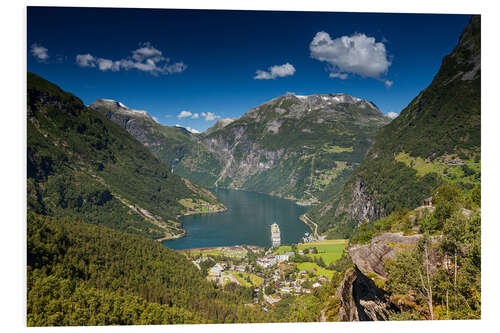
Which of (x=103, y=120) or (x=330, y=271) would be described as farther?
(x=103, y=120)

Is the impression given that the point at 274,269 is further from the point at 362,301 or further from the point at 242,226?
the point at 242,226

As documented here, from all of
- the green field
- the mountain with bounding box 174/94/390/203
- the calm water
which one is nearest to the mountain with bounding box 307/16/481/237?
the calm water

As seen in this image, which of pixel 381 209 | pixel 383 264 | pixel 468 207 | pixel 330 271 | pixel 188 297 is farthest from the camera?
pixel 381 209

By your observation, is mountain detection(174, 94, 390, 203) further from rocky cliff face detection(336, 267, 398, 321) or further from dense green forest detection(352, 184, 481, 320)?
dense green forest detection(352, 184, 481, 320)

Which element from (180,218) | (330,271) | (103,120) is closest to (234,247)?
(330,271)

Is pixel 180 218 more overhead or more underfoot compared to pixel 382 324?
more underfoot

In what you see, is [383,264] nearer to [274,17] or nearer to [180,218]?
[274,17]
